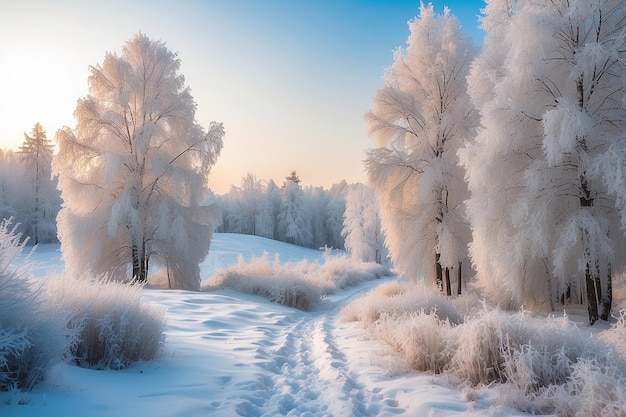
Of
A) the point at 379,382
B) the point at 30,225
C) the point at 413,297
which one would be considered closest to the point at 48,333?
the point at 379,382

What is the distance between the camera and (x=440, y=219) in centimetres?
1348

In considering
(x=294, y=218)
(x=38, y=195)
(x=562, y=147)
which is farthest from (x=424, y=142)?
(x=294, y=218)

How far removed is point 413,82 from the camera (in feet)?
46.2

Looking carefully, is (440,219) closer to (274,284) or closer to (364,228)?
(274,284)

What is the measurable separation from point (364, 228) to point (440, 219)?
34.0 meters

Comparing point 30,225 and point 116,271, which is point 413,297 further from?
point 30,225

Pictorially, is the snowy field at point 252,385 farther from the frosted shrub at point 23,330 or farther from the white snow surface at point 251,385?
the frosted shrub at point 23,330

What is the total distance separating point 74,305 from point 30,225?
42.4m

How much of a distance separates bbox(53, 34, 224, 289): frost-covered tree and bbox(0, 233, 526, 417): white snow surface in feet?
26.0

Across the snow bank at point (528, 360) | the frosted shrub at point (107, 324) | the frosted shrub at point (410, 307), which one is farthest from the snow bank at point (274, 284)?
the frosted shrub at point (107, 324)

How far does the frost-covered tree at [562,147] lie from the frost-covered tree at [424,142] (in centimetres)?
322

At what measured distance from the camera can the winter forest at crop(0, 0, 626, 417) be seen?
12.6 ft

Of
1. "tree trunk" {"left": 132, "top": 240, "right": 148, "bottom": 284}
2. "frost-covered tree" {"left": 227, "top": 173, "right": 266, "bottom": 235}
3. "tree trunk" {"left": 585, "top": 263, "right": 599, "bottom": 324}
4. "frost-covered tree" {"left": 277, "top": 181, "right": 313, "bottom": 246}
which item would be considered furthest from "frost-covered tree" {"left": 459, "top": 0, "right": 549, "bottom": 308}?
"frost-covered tree" {"left": 227, "top": 173, "right": 266, "bottom": 235}

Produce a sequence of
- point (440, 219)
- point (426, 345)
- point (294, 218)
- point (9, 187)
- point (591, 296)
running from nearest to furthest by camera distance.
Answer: point (426, 345) → point (591, 296) → point (440, 219) → point (9, 187) → point (294, 218)
